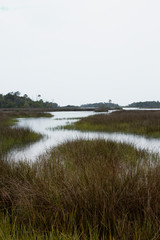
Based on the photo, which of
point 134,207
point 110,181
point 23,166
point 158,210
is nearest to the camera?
point 158,210

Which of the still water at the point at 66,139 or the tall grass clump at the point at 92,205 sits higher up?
the tall grass clump at the point at 92,205

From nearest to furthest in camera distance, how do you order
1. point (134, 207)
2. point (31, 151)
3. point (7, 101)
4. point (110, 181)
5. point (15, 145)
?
point (134, 207) → point (110, 181) → point (31, 151) → point (15, 145) → point (7, 101)

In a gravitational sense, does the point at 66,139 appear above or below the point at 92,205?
below

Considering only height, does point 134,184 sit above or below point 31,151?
above

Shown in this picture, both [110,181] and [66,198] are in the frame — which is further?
[110,181]

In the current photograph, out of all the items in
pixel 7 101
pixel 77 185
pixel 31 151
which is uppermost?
pixel 7 101

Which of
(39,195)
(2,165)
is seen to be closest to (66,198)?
(39,195)

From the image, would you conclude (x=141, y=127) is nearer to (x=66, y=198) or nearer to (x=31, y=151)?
(x=31, y=151)

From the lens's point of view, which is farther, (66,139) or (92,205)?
(66,139)

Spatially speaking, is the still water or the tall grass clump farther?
the still water

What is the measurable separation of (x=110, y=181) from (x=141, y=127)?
45.3 ft

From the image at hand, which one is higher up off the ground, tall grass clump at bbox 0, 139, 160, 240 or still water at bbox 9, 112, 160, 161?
tall grass clump at bbox 0, 139, 160, 240

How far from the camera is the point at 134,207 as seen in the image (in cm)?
316

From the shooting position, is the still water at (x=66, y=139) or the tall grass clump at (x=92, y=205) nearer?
the tall grass clump at (x=92, y=205)
